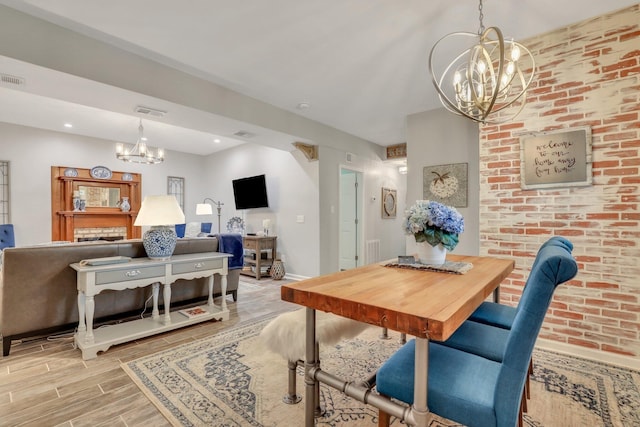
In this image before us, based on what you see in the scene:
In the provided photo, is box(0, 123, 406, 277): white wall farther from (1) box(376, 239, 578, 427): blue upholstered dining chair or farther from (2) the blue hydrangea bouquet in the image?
(1) box(376, 239, 578, 427): blue upholstered dining chair

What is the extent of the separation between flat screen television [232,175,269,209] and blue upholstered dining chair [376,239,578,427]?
4.77 metres

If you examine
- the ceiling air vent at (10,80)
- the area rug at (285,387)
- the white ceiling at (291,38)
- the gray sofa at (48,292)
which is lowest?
the area rug at (285,387)

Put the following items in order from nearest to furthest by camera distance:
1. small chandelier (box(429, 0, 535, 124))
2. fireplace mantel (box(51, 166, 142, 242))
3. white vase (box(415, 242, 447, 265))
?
small chandelier (box(429, 0, 535, 124)), white vase (box(415, 242, 447, 265)), fireplace mantel (box(51, 166, 142, 242))

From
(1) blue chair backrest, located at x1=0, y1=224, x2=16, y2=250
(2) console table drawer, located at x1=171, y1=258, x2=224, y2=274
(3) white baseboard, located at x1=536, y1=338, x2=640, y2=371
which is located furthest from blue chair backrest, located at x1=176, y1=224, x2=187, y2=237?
(3) white baseboard, located at x1=536, y1=338, x2=640, y2=371

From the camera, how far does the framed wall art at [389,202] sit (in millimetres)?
6438

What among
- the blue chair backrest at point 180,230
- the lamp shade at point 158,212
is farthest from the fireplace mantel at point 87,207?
the lamp shade at point 158,212

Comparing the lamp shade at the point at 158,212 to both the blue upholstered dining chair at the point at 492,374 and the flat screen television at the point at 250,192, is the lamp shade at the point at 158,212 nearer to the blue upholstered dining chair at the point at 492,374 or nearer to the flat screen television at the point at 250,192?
the blue upholstered dining chair at the point at 492,374

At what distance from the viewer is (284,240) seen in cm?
543

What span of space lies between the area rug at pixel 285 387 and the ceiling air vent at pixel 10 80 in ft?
8.21

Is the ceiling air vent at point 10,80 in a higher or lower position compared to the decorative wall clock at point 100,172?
higher

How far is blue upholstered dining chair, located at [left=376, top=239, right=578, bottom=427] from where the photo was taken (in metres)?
0.91

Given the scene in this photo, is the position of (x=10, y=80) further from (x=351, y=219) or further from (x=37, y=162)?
(x=351, y=219)

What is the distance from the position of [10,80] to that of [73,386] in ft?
8.19

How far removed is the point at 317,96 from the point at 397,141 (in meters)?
2.74
